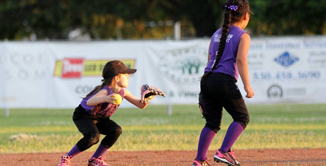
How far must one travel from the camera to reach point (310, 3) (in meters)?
25.7

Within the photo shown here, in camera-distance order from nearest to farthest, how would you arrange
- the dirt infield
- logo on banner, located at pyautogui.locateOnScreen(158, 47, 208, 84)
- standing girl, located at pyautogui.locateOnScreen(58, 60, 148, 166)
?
standing girl, located at pyautogui.locateOnScreen(58, 60, 148, 166)
the dirt infield
logo on banner, located at pyautogui.locateOnScreen(158, 47, 208, 84)

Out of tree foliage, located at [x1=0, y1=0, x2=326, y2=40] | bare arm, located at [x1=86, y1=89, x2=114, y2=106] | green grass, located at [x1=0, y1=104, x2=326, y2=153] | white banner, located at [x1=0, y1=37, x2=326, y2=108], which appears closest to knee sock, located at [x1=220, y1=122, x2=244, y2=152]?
bare arm, located at [x1=86, y1=89, x2=114, y2=106]

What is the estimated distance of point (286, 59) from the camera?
16.8m

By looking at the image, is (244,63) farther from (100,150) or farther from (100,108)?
(100,150)

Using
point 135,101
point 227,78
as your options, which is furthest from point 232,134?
point 135,101

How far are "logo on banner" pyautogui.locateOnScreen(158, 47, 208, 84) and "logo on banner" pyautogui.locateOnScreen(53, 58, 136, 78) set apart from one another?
32.8 inches

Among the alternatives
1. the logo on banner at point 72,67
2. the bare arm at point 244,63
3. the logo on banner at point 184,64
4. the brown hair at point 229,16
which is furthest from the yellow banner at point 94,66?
the bare arm at point 244,63

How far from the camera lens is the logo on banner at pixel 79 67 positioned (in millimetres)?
17172

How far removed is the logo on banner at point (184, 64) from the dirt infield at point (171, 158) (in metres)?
7.32

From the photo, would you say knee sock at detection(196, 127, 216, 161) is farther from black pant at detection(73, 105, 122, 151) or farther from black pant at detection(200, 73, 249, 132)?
black pant at detection(73, 105, 122, 151)

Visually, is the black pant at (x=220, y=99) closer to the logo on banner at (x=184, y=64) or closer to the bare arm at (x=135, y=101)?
the bare arm at (x=135, y=101)

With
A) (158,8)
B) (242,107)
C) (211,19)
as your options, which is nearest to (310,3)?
(211,19)

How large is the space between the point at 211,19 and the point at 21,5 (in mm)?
9957

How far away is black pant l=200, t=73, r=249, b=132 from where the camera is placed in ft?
23.2
